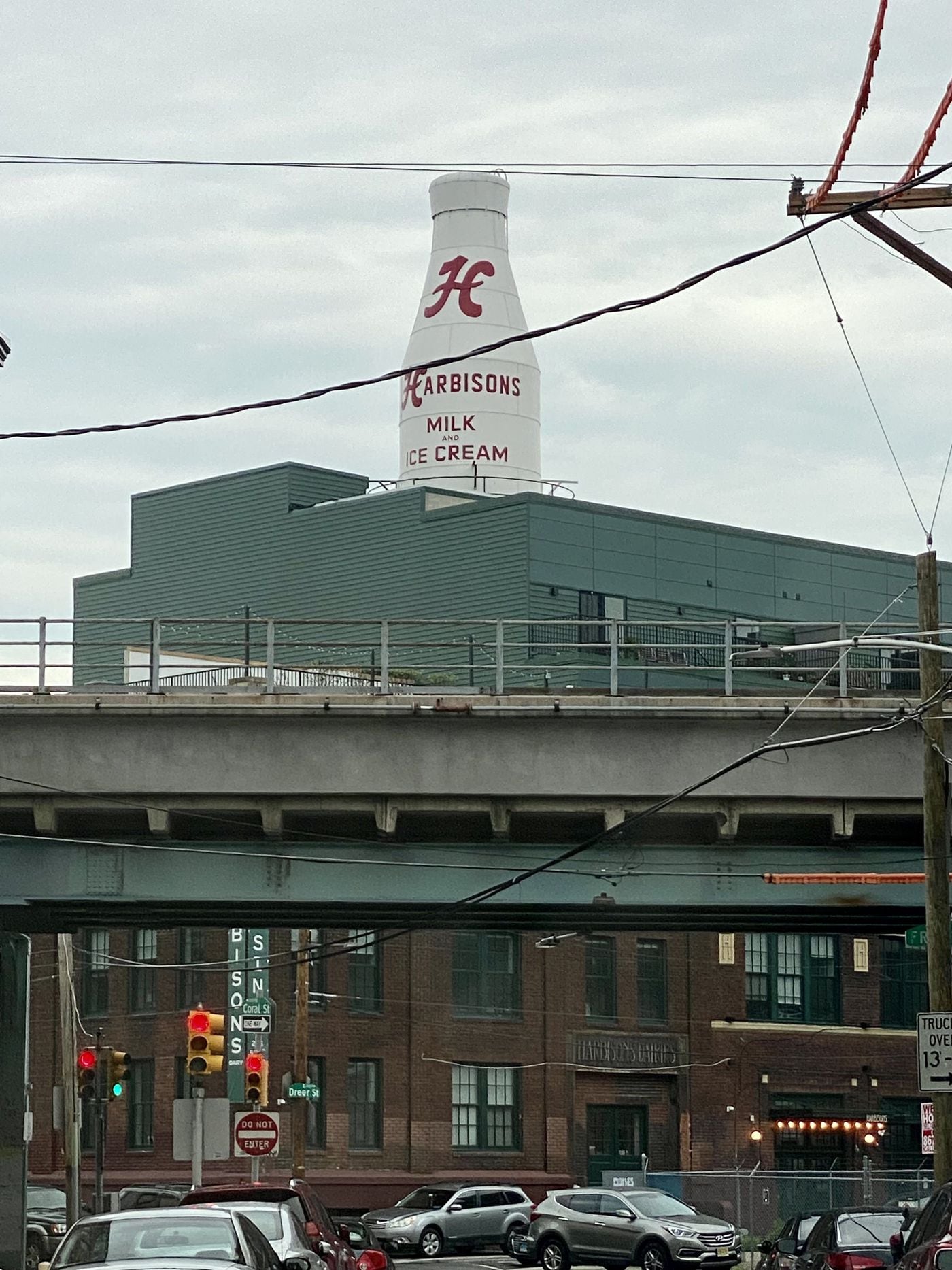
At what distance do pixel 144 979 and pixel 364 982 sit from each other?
630 centimetres

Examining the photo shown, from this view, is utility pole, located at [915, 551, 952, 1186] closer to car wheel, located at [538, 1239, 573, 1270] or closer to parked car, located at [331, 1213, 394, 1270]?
parked car, located at [331, 1213, 394, 1270]

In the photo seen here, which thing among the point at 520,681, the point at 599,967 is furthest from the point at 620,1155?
the point at 520,681

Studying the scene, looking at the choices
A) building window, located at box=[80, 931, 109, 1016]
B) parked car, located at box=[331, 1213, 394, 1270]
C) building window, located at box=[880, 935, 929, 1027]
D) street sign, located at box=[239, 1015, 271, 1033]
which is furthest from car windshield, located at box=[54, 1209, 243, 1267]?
building window, located at box=[880, 935, 929, 1027]

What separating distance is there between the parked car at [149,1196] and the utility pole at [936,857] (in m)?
21.6

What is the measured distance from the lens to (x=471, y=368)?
65938mm

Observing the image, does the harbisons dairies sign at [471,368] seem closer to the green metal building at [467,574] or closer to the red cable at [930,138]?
the green metal building at [467,574]

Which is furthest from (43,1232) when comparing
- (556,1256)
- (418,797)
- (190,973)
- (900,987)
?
(900,987)

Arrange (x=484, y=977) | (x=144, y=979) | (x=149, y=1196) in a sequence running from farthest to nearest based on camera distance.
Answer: (x=484, y=977)
(x=144, y=979)
(x=149, y=1196)

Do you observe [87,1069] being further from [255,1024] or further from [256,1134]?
[256,1134]

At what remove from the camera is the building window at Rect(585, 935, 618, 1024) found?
206ft

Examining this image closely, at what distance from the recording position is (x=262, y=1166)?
5844 centimetres

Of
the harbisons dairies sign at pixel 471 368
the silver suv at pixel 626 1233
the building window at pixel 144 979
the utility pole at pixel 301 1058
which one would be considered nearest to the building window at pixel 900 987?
the harbisons dairies sign at pixel 471 368

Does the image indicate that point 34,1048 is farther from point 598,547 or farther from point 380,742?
point 380,742

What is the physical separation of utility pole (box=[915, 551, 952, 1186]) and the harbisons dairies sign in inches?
1539
